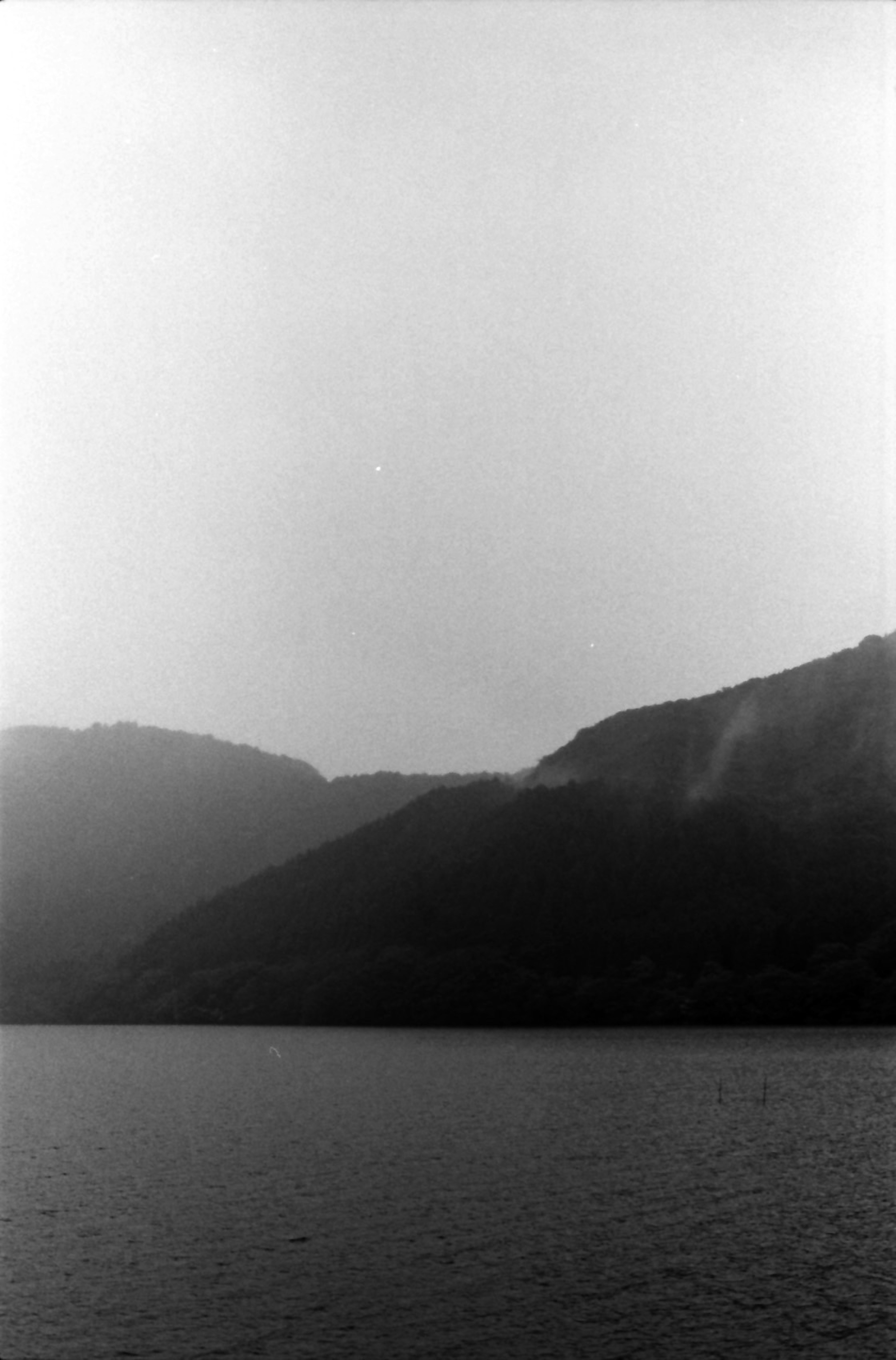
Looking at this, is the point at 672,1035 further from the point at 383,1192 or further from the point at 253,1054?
the point at 383,1192

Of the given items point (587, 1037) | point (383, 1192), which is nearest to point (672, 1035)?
point (587, 1037)

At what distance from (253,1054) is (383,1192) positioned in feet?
353

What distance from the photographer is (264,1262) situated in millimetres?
44594

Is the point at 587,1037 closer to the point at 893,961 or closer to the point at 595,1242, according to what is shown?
the point at 893,961

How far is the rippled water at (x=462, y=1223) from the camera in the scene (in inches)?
1462

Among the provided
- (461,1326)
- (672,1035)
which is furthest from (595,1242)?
(672,1035)

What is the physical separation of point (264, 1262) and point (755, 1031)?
145640 millimetres

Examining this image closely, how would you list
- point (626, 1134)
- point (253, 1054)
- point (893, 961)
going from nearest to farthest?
point (626, 1134) < point (253, 1054) < point (893, 961)

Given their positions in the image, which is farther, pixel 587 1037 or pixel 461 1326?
pixel 587 1037

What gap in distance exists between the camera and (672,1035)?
6860 inches

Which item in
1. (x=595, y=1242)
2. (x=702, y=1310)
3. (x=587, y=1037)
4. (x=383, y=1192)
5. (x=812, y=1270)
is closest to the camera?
(x=702, y=1310)

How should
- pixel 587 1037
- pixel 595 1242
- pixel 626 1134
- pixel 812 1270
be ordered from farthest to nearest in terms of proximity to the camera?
pixel 587 1037
pixel 626 1134
pixel 595 1242
pixel 812 1270

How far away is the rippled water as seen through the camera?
37125mm

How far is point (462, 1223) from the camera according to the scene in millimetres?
50219
